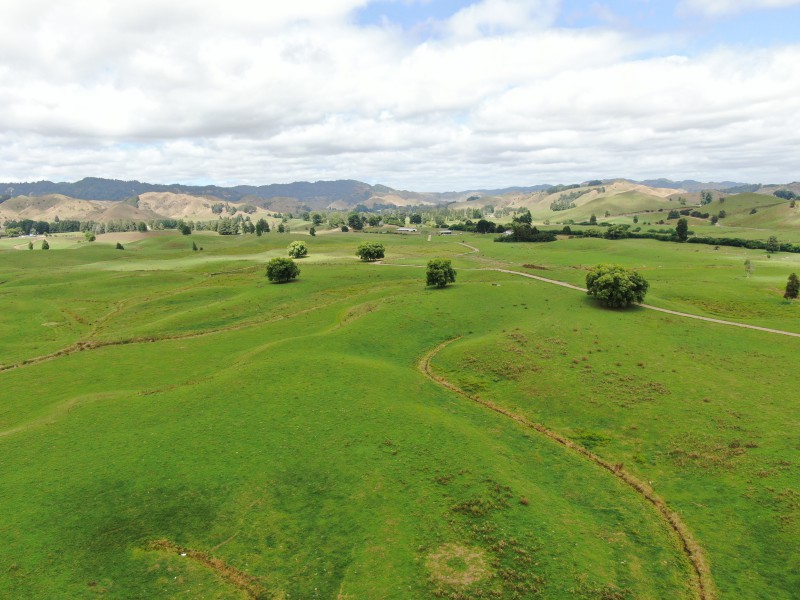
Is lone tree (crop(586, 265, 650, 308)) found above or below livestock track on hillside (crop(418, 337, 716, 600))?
above

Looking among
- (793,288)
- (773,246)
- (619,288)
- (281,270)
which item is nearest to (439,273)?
(619,288)

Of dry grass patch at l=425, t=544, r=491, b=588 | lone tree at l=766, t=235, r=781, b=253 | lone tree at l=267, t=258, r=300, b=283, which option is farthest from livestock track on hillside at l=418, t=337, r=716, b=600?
lone tree at l=766, t=235, r=781, b=253

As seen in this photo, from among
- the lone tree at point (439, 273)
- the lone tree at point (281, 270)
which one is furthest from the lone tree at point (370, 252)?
the lone tree at point (439, 273)

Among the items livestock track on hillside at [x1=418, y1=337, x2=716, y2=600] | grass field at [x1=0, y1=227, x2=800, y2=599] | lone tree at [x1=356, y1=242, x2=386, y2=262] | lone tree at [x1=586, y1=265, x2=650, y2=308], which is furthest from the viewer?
lone tree at [x1=356, y1=242, x2=386, y2=262]

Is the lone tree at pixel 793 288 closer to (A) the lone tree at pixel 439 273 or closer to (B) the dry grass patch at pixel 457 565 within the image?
(A) the lone tree at pixel 439 273

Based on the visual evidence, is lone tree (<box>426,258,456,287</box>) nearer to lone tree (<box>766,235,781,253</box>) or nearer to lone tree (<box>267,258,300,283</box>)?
lone tree (<box>267,258,300,283</box>)

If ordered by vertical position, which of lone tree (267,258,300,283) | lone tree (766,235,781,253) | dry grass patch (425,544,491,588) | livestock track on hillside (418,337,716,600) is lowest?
livestock track on hillside (418,337,716,600)
